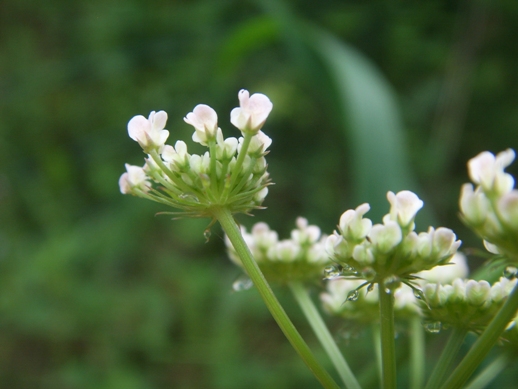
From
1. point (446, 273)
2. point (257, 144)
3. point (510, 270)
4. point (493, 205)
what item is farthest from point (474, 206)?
point (446, 273)

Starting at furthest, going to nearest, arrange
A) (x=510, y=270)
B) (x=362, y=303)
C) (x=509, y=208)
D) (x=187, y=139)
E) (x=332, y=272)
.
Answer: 1. (x=187, y=139)
2. (x=362, y=303)
3. (x=332, y=272)
4. (x=510, y=270)
5. (x=509, y=208)

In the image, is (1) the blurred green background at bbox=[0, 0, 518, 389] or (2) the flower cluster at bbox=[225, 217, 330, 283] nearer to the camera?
(2) the flower cluster at bbox=[225, 217, 330, 283]

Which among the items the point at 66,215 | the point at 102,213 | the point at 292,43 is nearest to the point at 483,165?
the point at 292,43

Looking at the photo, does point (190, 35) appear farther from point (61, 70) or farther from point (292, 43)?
point (292, 43)

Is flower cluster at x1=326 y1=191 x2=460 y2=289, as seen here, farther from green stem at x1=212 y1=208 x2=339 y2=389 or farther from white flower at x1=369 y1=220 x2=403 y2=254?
green stem at x1=212 y1=208 x2=339 y2=389

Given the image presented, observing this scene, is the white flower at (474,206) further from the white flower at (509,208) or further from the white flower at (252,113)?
the white flower at (252,113)

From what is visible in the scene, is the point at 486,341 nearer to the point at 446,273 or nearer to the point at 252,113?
the point at 252,113

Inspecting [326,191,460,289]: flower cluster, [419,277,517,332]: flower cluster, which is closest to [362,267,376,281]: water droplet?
[326,191,460,289]: flower cluster
